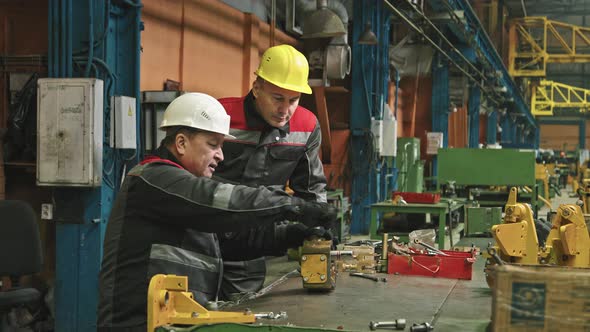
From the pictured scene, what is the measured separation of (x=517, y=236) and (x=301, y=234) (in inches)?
36.1

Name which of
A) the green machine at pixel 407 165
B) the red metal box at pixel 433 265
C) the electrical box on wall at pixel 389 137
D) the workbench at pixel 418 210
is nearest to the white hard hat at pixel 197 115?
the red metal box at pixel 433 265

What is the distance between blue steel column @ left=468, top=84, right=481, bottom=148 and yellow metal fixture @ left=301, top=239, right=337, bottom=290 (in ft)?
55.5

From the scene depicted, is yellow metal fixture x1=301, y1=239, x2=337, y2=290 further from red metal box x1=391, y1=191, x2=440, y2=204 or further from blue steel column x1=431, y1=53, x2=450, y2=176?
blue steel column x1=431, y1=53, x2=450, y2=176

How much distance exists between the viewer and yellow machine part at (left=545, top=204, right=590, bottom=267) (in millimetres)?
3307

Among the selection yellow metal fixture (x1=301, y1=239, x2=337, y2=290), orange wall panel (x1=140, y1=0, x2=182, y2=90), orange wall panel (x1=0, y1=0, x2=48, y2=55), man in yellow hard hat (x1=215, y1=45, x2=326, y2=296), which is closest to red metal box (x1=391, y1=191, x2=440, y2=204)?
orange wall panel (x1=140, y1=0, x2=182, y2=90)

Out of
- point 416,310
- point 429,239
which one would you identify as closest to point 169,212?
point 416,310

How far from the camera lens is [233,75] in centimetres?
812

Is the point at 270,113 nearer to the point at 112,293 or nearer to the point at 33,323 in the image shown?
the point at 112,293

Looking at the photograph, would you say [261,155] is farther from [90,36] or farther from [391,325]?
[90,36]

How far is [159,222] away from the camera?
2.45 m

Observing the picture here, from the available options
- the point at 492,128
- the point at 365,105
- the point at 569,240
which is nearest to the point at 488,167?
the point at 365,105

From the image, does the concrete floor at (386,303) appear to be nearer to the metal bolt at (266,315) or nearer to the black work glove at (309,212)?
the metal bolt at (266,315)

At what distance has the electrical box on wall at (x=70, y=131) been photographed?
4.89 meters

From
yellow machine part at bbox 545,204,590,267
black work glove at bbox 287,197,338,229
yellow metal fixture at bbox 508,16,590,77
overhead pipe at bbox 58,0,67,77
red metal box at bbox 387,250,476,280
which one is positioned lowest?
red metal box at bbox 387,250,476,280
